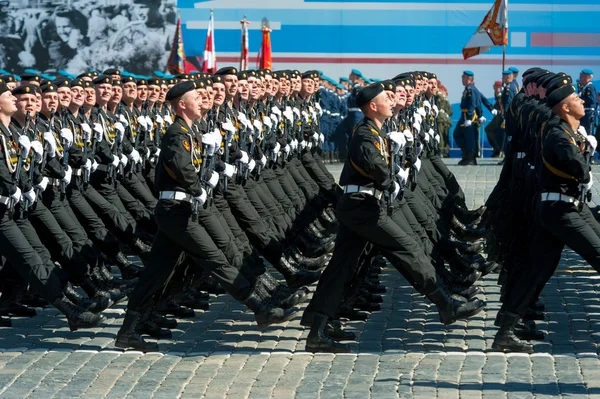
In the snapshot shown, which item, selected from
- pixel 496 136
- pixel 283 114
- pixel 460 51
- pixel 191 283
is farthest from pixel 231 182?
pixel 460 51

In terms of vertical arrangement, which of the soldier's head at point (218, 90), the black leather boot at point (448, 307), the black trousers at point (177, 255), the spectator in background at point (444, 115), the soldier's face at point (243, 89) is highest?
the soldier's head at point (218, 90)

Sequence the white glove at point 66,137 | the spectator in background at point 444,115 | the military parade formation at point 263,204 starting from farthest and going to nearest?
1. the spectator in background at point 444,115
2. the white glove at point 66,137
3. the military parade formation at point 263,204

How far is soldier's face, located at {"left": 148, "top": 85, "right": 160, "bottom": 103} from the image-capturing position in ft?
41.0

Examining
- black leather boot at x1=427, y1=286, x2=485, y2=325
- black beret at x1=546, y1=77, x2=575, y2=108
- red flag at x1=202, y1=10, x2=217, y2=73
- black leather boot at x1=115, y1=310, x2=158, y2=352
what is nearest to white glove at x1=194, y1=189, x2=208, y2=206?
black leather boot at x1=115, y1=310, x2=158, y2=352

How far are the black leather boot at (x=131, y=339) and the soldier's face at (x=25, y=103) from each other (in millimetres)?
1791

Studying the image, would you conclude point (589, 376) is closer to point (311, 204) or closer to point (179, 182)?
point (179, 182)

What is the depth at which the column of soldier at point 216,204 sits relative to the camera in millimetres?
8219

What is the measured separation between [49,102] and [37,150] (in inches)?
44.9

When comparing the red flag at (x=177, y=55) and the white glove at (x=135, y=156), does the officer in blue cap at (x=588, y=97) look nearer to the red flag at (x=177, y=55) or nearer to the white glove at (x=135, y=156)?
the red flag at (x=177, y=55)

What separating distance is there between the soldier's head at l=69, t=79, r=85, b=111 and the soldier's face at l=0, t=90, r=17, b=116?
68.0 inches

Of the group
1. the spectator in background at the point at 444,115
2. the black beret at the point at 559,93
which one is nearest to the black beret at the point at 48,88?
the black beret at the point at 559,93

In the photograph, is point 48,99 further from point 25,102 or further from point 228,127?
point 228,127

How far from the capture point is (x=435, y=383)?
23.6 feet

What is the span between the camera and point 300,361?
7898 millimetres
